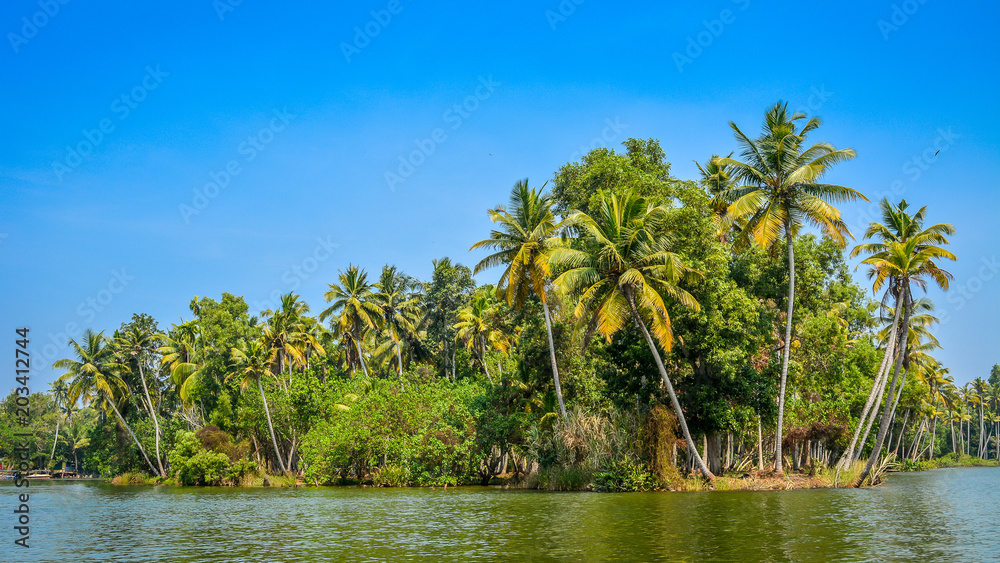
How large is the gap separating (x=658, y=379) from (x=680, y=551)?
20646 mm

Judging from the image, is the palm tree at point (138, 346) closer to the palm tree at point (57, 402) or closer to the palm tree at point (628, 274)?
the palm tree at point (57, 402)

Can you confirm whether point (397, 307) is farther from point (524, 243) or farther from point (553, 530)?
point (553, 530)

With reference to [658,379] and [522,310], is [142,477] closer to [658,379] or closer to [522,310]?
[522,310]

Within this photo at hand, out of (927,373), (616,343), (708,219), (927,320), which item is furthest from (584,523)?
(927,373)

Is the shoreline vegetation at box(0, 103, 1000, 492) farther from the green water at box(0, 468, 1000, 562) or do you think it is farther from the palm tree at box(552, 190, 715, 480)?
the green water at box(0, 468, 1000, 562)

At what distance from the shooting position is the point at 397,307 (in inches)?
2247

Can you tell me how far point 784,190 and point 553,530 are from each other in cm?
2054

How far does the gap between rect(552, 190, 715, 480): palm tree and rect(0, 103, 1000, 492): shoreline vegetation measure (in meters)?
0.10

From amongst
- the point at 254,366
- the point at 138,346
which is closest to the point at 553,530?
the point at 254,366

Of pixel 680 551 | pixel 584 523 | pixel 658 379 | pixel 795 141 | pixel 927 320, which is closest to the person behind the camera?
pixel 680 551

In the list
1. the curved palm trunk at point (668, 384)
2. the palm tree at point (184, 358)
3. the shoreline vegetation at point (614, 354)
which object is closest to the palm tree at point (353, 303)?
the shoreline vegetation at point (614, 354)

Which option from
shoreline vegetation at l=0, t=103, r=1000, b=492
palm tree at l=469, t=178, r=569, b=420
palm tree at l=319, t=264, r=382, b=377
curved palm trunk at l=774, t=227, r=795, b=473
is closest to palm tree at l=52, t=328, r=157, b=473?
shoreline vegetation at l=0, t=103, r=1000, b=492

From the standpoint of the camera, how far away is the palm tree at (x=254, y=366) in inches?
1900

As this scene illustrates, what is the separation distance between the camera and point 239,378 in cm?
5528
